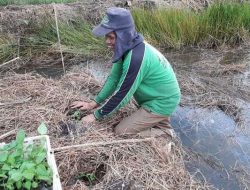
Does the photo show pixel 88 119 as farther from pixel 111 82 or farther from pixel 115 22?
pixel 115 22

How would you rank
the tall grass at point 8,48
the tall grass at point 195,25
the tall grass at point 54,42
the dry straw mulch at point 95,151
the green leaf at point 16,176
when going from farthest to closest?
1. the tall grass at point 195,25
2. the tall grass at point 54,42
3. the tall grass at point 8,48
4. the dry straw mulch at point 95,151
5. the green leaf at point 16,176

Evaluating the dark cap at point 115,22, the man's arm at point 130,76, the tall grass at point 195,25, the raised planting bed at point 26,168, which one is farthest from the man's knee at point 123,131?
the tall grass at point 195,25

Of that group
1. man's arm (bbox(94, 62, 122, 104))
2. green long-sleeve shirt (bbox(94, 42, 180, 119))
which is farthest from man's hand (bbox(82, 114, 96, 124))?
man's arm (bbox(94, 62, 122, 104))

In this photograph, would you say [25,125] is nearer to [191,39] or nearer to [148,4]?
[191,39]

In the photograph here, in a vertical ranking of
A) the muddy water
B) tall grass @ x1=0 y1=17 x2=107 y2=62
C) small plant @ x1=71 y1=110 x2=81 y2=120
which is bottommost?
the muddy water

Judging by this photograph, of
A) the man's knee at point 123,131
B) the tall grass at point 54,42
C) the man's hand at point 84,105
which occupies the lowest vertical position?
the tall grass at point 54,42

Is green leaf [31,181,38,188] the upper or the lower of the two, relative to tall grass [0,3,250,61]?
upper

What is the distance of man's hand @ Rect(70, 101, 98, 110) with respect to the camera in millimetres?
3885

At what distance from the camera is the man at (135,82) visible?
3.14 metres

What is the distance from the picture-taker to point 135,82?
128 inches

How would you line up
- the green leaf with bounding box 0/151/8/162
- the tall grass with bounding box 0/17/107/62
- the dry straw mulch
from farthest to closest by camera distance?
the tall grass with bounding box 0/17/107/62, the dry straw mulch, the green leaf with bounding box 0/151/8/162

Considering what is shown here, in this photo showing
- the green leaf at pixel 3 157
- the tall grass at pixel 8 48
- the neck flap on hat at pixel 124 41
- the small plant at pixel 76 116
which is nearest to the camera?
the green leaf at pixel 3 157

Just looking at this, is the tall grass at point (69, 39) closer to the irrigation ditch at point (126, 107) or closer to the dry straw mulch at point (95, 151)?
the irrigation ditch at point (126, 107)

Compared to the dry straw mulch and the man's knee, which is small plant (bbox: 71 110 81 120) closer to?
the dry straw mulch
